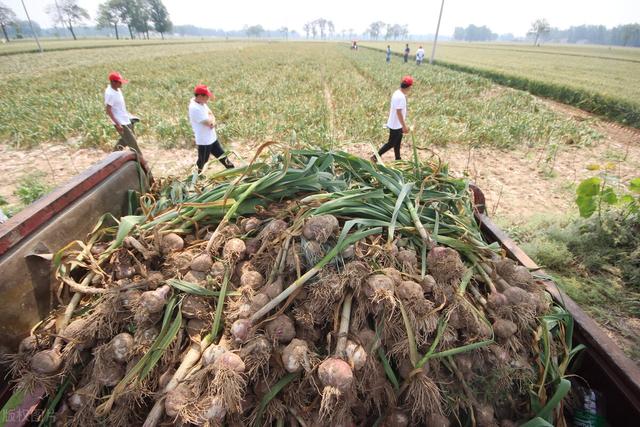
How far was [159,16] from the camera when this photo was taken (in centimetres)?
9075

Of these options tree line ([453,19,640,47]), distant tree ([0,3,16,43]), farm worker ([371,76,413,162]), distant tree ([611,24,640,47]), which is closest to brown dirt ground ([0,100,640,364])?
farm worker ([371,76,413,162])

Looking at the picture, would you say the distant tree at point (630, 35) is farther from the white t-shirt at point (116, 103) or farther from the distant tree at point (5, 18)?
the distant tree at point (5, 18)

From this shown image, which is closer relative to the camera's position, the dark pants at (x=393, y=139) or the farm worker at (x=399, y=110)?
the farm worker at (x=399, y=110)

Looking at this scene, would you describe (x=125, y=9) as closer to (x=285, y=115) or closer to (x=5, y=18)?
(x=5, y=18)

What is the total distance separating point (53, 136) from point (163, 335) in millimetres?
9669

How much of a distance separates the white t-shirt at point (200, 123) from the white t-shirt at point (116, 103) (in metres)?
1.72

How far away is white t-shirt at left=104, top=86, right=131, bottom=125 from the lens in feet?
18.0

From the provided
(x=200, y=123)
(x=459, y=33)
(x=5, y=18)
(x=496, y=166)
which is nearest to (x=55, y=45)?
(x=5, y=18)

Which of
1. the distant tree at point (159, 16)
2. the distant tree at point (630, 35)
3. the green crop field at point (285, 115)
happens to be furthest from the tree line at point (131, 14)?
the distant tree at point (630, 35)

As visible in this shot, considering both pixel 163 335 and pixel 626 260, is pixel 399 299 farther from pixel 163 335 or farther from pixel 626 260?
pixel 626 260

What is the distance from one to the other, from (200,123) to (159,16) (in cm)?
11298

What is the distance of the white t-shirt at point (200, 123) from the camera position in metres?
4.84

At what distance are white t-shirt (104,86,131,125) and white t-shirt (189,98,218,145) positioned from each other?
1.72 metres

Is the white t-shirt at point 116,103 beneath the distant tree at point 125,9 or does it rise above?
beneath
